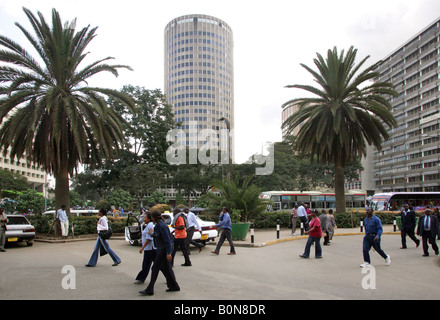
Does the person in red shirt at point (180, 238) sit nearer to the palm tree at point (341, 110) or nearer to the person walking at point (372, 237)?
the person walking at point (372, 237)

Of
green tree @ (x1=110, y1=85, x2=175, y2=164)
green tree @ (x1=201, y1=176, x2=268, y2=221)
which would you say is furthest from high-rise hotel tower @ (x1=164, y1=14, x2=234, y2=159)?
green tree @ (x1=201, y1=176, x2=268, y2=221)

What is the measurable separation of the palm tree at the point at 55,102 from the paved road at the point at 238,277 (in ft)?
19.8

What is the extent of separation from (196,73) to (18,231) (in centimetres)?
11817

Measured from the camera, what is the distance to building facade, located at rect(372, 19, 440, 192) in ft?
248

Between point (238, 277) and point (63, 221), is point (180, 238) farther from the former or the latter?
point (63, 221)

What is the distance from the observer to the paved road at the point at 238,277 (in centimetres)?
725

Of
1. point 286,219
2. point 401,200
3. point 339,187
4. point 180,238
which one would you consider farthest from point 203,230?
point 401,200

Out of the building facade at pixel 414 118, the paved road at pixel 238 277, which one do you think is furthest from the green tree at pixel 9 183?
the building facade at pixel 414 118

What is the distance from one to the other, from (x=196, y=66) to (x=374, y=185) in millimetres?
69835

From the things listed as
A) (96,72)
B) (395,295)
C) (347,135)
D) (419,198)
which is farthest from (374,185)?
(395,295)

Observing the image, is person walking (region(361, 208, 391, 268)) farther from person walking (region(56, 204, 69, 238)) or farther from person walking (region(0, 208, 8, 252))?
person walking (region(56, 204, 69, 238))

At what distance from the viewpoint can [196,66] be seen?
130m

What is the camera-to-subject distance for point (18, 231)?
52.9 feet
